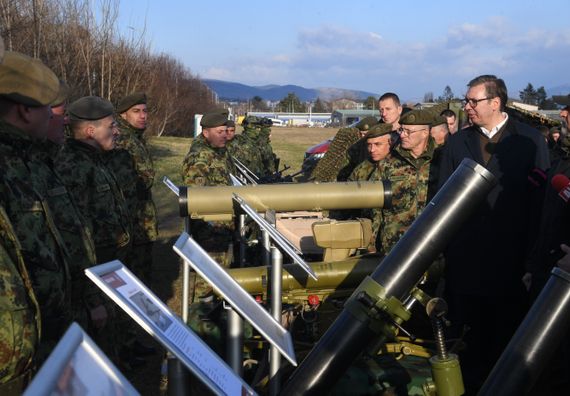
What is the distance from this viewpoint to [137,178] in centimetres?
521

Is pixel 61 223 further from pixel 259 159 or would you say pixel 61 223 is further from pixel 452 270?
pixel 259 159

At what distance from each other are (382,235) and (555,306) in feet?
8.20

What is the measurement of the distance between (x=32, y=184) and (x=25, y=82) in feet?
1.31

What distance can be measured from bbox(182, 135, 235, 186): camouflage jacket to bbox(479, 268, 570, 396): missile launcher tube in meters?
4.21

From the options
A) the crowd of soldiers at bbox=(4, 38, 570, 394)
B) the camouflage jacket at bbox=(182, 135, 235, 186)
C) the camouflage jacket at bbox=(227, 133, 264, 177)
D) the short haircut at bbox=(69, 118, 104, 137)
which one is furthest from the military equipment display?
the camouflage jacket at bbox=(227, 133, 264, 177)

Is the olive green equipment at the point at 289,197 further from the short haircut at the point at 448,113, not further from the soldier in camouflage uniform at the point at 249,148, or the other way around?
the soldier in camouflage uniform at the point at 249,148

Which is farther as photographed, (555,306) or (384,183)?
(384,183)

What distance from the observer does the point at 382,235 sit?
454 cm

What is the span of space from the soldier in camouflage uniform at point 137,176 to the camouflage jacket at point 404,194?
6.87 feet

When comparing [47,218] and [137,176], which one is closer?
[47,218]

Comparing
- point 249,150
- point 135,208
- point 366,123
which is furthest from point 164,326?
point 249,150

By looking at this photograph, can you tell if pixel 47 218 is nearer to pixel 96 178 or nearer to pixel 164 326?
→ pixel 164 326

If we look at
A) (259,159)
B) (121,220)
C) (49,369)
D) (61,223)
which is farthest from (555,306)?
(259,159)

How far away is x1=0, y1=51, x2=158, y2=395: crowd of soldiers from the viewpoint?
6.34ft
